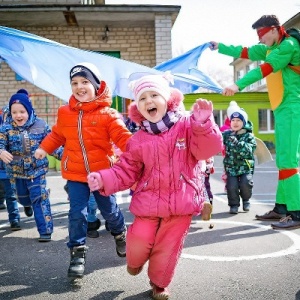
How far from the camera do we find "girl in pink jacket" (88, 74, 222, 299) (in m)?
2.60

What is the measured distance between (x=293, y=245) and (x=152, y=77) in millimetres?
2197

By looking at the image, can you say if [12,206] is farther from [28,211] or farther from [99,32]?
[99,32]

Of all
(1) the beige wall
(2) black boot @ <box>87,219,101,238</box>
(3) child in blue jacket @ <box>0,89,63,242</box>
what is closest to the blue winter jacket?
(3) child in blue jacket @ <box>0,89,63,242</box>

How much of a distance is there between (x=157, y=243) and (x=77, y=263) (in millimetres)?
676

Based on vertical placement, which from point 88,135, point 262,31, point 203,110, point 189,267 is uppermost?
point 262,31

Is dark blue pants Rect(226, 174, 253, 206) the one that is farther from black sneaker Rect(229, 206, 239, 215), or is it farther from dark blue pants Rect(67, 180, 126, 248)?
dark blue pants Rect(67, 180, 126, 248)

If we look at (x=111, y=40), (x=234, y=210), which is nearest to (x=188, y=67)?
(x=234, y=210)

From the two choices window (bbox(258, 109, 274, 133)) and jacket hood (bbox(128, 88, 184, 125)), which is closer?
jacket hood (bbox(128, 88, 184, 125))

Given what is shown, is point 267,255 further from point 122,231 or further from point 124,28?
point 124,28

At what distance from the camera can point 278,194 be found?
4.57 metres

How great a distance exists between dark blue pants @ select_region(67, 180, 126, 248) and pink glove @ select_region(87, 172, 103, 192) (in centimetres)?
64

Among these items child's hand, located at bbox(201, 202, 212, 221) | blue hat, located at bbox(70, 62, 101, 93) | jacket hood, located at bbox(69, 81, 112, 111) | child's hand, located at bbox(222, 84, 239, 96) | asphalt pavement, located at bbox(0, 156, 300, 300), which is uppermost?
blue hat, located at bbox(70, 62, 101, 93)

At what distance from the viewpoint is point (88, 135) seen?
3.18 m

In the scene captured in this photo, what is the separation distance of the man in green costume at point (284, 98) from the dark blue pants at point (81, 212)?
1881 millimetres
